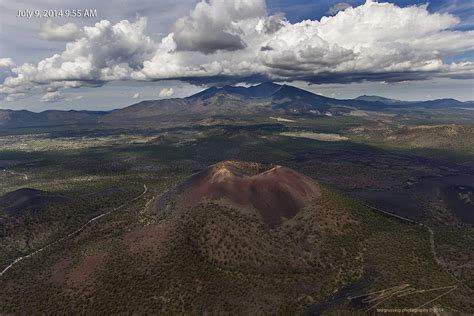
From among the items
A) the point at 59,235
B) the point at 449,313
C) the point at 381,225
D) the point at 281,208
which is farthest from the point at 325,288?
the point at 59,235

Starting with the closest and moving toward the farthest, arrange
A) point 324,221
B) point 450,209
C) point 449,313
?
point 449,313
point 324,221
point 450,209

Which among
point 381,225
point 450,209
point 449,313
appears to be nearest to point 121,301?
point 449,313

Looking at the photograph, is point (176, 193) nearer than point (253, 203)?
No

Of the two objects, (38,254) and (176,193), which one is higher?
(176,193)

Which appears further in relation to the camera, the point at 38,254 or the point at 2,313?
the point at 38,254

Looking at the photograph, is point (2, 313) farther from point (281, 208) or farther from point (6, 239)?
point (281, 208)

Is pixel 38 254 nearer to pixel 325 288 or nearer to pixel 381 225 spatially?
pixel 325 288

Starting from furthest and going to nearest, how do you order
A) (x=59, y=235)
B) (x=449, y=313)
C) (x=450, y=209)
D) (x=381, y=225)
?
1. (x=450, y=209)
2. (x=59, y=235)
3. (x=381, y=225)
4. (x=449, y=313)

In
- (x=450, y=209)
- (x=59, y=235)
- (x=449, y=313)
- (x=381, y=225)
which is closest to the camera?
(x=449, y=313)

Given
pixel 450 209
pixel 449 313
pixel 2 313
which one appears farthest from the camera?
pixel 450 209

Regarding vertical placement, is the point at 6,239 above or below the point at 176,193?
below
